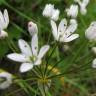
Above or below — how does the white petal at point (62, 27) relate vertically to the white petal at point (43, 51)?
above

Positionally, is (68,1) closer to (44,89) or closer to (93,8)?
(93,8)

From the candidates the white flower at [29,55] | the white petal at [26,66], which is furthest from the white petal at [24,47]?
the white petal at [26,66]

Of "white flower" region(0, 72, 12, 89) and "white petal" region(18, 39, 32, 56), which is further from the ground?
"white petal" region(18, 39, 32, 56)

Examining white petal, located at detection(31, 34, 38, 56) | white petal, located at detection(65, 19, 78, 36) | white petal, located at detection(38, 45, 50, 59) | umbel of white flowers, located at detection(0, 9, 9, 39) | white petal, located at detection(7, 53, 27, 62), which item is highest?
umbel of white flowers, located at detection(0, 9, 9, 39)

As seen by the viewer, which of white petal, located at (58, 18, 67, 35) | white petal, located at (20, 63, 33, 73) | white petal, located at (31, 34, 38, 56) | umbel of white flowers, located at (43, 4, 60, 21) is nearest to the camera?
white petal, located at (20, 63, 33, 73)

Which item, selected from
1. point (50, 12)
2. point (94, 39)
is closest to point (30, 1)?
point (50, 12)

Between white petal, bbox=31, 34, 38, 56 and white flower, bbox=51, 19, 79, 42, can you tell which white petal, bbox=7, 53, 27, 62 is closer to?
white petal, bbox=31, 34, 38, 56

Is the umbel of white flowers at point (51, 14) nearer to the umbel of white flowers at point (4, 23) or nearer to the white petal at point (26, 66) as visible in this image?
the umbel of white flowers at point (4, 23)

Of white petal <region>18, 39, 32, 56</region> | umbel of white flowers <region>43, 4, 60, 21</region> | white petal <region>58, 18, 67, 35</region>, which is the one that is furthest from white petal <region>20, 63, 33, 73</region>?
umbel of white flowers <region>43, 4, 60, 21</region>
